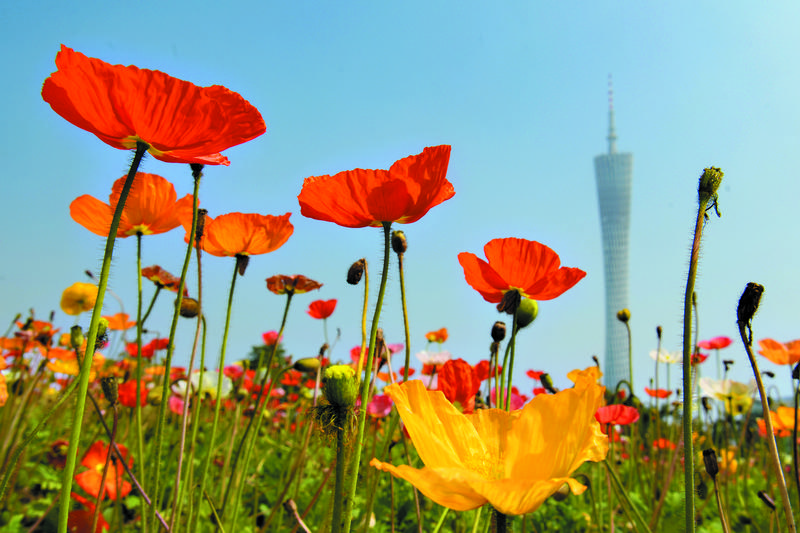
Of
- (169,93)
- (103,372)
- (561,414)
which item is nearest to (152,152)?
(169,93)

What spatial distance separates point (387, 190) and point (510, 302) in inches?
13.6

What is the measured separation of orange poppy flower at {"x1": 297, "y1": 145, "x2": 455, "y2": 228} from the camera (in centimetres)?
71

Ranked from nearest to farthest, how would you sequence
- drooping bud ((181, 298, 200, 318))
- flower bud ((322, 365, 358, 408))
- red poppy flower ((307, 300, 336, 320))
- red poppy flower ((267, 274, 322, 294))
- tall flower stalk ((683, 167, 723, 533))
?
tall flower stalk ((683, 167, 723, 533))
flower bud ((322, 365, 358, 408))
drooping bud ((181, 298, 200, 318))
red poppy flower ((267, 274, 322, 294))
red poppy flower ((307, 300, 336, 320))

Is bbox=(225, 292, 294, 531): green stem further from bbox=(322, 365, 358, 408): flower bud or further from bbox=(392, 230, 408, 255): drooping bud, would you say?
bbox=(322, 365, 358, 408): flower bud

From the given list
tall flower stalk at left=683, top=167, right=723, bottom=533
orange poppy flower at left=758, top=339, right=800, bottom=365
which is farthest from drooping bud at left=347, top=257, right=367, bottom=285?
orange poppy flower at left=758, top=339, right=800, bottom=365

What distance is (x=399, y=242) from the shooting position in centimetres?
93

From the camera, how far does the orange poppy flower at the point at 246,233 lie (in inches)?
40.5

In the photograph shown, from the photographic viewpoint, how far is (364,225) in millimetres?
810

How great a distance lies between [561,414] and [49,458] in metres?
2.92

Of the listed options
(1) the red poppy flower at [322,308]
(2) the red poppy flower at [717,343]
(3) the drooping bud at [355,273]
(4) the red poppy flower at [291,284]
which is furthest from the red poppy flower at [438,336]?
(2) the red poppy flower at [717,343]

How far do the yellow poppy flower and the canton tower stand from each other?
212 ft

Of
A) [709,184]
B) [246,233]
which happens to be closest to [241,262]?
[246,233]

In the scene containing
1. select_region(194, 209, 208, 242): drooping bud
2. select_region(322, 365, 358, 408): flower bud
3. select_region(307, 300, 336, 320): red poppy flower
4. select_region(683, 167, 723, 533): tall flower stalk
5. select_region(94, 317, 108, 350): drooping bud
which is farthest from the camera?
select_region(307, 300, 336, 320): red poppy flower

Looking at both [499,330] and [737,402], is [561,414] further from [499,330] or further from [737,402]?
[737,402]
